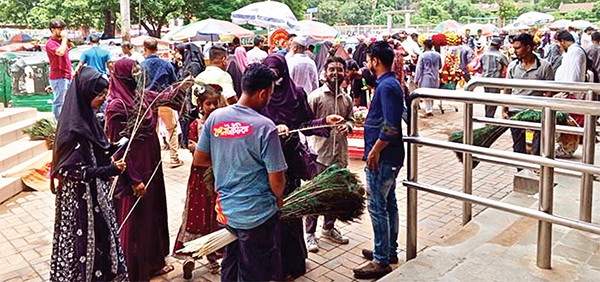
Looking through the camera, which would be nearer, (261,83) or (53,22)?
(261,83)

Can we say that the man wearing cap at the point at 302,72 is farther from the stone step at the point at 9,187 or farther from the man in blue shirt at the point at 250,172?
the man in blue shirt at the point at 250,172

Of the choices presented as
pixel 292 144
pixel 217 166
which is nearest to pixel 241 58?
pixel 292 144

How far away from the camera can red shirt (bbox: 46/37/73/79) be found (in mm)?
7410

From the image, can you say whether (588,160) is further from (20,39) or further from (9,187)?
(20,39)

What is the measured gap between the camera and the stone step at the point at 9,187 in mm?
5879

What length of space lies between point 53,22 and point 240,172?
6.03 metres

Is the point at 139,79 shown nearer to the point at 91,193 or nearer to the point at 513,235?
the point at 91,193

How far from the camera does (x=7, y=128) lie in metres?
7.71

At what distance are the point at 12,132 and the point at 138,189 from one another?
503 cm

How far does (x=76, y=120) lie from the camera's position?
305cm

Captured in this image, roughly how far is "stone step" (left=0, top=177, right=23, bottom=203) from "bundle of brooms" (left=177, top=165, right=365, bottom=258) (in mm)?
3956

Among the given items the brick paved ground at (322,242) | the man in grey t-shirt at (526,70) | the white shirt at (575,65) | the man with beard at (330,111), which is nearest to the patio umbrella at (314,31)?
the brick paved ground at (322,242)

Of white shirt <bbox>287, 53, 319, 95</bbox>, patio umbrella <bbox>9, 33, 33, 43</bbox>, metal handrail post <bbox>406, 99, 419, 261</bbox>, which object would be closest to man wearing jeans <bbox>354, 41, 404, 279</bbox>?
metal handrail post <bbox>406, 99, 419, 261</bbox>

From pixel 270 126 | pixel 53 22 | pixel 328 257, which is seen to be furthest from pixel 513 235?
pixel 53 22
